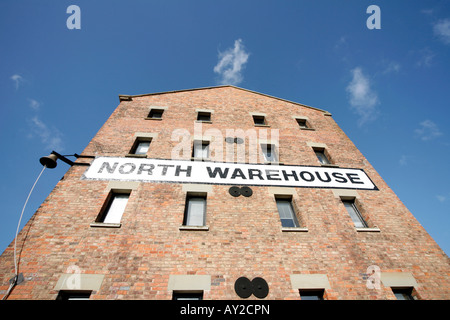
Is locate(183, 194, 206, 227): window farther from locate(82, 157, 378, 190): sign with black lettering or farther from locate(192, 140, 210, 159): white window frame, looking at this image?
locate(192, 140, 210, 159): white window frame

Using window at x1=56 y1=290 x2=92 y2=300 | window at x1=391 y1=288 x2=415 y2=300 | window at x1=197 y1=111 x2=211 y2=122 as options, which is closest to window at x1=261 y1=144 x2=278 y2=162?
window at x1=197 y1=111 x2=211 y2=122

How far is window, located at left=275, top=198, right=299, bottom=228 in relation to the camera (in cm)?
672

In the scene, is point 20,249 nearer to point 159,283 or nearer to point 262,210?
point 159,283

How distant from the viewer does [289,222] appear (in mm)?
6766

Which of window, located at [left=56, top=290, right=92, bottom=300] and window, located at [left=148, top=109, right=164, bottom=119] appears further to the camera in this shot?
window, located at [left=148, top=109, right=164, bottom=119]

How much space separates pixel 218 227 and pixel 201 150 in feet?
13.5

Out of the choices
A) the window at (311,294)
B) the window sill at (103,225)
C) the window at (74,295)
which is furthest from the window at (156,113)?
the window at (311,294)

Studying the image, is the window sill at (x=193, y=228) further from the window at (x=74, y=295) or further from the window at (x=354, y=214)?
the window at (x=354, y=214)

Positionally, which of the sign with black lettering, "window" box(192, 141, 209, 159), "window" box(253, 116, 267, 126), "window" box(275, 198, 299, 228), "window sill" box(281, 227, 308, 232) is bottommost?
"window sill" box(281, 227, 308, 232)

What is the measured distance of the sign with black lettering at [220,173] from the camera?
7.24 m

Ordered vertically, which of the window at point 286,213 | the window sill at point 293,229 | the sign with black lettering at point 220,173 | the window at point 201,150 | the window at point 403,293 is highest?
the window at point 201,150

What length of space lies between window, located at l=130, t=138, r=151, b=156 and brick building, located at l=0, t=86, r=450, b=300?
0.07 metres

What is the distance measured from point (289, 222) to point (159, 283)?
4.44 m

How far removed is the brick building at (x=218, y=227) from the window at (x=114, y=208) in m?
0.04
